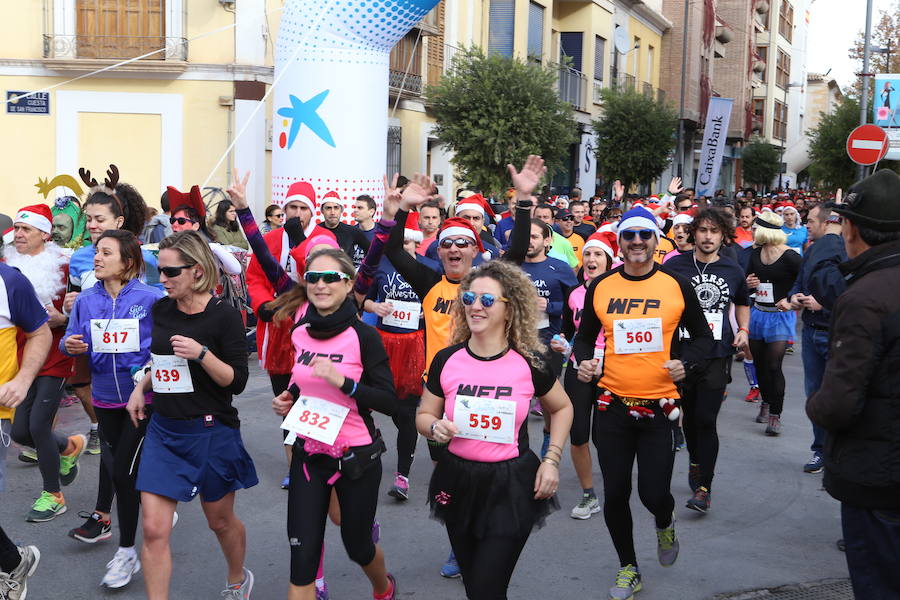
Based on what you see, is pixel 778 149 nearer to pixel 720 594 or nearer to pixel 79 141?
pixel 79 141

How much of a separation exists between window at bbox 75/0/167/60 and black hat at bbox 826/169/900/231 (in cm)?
1821

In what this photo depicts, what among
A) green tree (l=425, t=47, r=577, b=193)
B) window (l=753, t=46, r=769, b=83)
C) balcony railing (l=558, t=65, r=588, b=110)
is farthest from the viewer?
window (l=753, t=46, r=769, b=83)

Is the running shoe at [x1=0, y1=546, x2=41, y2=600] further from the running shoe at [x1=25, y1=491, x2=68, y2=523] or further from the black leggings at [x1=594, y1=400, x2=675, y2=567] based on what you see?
the black leggings at [x1=594, y1=400, x2=675, y2=567]

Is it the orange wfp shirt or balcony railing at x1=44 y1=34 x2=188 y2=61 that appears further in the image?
balcony railing at x1=44 y1=34 x2=188 y2=61

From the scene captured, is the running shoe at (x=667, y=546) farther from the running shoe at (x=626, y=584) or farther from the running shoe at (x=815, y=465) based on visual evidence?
the running shoe at (x=815, y=465)

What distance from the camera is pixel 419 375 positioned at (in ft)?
23.0

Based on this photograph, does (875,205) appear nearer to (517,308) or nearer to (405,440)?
(517,308)

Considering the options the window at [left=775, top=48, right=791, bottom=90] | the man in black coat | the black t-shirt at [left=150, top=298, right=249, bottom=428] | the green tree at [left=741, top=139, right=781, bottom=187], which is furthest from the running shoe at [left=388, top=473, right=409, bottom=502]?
the window at [left=775, top=48, right=791, bottom=90]

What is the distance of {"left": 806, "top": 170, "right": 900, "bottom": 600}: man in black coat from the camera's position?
351 cm

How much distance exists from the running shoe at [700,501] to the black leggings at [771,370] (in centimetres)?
258

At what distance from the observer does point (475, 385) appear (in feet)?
13.6

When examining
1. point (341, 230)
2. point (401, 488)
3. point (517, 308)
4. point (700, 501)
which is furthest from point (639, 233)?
point (341, 230)

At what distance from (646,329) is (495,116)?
17.5 meters

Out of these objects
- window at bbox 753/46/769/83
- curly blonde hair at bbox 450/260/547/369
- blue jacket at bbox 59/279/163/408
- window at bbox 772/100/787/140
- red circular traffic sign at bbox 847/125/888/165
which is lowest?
blue jacket at bbox 59/279/163/408
